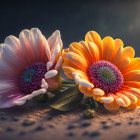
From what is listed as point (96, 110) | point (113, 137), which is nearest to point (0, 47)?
point (96, 110)

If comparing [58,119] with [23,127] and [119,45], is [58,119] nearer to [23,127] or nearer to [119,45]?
[23,127]

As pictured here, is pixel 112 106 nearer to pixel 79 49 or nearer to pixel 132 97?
pixel 132 97

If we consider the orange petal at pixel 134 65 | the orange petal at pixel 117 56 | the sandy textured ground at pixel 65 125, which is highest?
the orange petal at pixel 117 56

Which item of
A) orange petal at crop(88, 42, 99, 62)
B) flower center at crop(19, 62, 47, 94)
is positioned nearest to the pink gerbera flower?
flower center at crop(19, 62, 47, 94)

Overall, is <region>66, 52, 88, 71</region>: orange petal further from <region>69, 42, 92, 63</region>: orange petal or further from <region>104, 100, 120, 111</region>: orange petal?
<region>104, 100, 120, 111</region>: orange petal

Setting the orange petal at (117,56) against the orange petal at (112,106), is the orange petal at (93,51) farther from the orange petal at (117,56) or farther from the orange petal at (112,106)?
the orange petal at (112,106)

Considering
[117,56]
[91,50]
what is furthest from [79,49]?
[117,56]

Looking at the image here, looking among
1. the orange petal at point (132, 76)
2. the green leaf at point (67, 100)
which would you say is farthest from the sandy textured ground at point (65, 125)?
the orange petal at point (132, 76)
